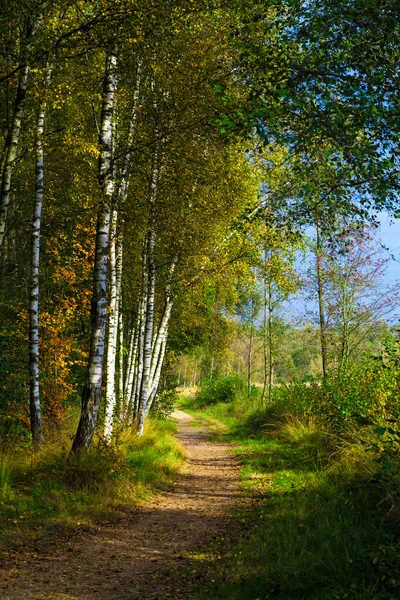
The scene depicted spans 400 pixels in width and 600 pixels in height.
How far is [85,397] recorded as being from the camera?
10156 mm

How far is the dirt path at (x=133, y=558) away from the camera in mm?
5727

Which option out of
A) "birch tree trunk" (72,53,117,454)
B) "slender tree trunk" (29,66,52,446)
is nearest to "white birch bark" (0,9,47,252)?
"birch tree trunk" (72,53,117,454)

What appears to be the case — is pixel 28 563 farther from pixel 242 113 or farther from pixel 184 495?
pixel 242 113

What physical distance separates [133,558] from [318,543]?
2.65 m

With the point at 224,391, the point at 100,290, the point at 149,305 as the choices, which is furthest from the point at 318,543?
the point at 224,391

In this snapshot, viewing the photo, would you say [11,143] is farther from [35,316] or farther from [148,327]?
[148,327]

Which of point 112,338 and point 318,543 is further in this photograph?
point 112,338

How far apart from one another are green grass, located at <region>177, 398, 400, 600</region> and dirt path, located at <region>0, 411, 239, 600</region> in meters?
0.56

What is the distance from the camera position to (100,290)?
33.9ft

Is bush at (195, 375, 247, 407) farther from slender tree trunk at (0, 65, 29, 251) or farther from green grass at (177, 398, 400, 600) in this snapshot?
slender tree trunk at (0, 65, 29, 251)

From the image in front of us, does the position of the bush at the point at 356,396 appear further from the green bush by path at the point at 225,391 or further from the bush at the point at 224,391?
the bush at the point at 224,391

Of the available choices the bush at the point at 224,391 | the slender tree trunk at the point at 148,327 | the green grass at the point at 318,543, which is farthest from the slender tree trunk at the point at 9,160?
the bush at the point at 224,391

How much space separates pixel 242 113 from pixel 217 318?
81.9 feet

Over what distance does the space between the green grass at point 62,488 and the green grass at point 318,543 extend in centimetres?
235
